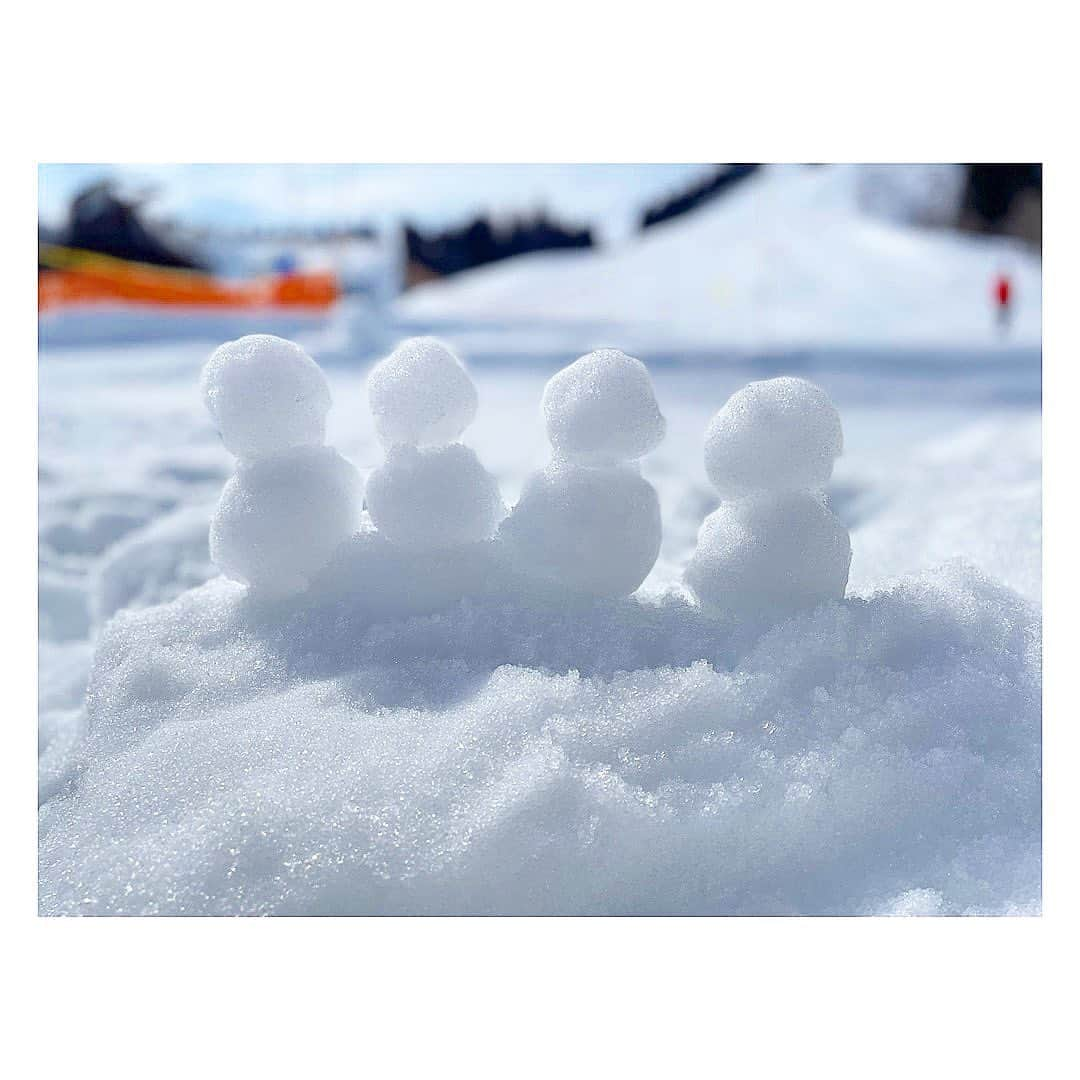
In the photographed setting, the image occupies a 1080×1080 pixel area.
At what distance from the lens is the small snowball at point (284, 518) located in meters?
1.53

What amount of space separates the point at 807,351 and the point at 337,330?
2206 mm

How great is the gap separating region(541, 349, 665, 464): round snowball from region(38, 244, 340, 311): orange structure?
9.56ft

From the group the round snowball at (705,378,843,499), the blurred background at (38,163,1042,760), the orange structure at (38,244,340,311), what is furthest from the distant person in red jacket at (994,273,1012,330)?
the round snowball at (705,378,843,499)

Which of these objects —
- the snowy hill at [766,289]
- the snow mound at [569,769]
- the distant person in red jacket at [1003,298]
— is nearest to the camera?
the snow mound at [569,769]

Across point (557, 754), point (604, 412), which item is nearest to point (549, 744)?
point (557, 754)

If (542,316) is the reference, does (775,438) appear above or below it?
below

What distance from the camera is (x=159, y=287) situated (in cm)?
447

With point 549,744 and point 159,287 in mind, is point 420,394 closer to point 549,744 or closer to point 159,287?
point 549,744

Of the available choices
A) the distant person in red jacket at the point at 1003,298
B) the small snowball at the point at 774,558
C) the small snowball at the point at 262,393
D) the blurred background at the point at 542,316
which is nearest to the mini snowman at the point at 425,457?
the small snowball at the point at 262,393

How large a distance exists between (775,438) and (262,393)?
2.42 feet

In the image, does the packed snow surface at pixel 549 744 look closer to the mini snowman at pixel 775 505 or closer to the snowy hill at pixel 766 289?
the mini snowman at pixel 775 505

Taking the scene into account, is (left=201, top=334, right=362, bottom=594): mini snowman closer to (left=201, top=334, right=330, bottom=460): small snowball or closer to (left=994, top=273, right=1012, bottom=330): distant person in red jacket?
(left=201, top=334, right=330, bottom=460): small snowball

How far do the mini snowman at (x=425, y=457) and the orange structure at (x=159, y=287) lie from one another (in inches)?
110

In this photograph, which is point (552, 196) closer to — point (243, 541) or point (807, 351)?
point (243, 541)
